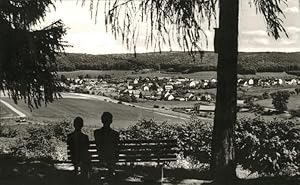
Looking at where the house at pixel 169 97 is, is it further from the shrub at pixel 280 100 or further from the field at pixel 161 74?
the shrub at pixel 280 100

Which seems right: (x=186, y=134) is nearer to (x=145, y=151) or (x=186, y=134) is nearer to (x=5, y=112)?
(x=145, y=151)

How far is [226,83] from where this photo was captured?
26.3 feet

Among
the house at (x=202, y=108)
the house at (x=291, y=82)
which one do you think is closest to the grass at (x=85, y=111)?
the house at (x=202, y=108)

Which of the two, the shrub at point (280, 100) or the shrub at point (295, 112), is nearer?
the shrub at point (295, 112)

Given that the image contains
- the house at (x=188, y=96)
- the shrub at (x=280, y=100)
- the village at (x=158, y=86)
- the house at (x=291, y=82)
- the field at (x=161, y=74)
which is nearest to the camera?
the shrub at (x=280, y=100)

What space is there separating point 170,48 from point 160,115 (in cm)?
1582

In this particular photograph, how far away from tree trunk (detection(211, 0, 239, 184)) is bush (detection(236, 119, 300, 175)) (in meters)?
3.55

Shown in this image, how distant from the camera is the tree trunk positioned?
26.3 ft

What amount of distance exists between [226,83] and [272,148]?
441 cm

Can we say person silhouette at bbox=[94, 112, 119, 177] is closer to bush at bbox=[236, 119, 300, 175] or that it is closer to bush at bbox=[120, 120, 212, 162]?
bush at bbox=[236, 119, 300, 175]

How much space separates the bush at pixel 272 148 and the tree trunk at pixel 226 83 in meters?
3.55

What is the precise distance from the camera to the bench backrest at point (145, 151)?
9758 mm

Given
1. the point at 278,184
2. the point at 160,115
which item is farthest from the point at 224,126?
the point at 160,115

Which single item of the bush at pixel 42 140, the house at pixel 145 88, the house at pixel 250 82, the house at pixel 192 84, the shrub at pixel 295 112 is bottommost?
the bush at pixel 42 140
